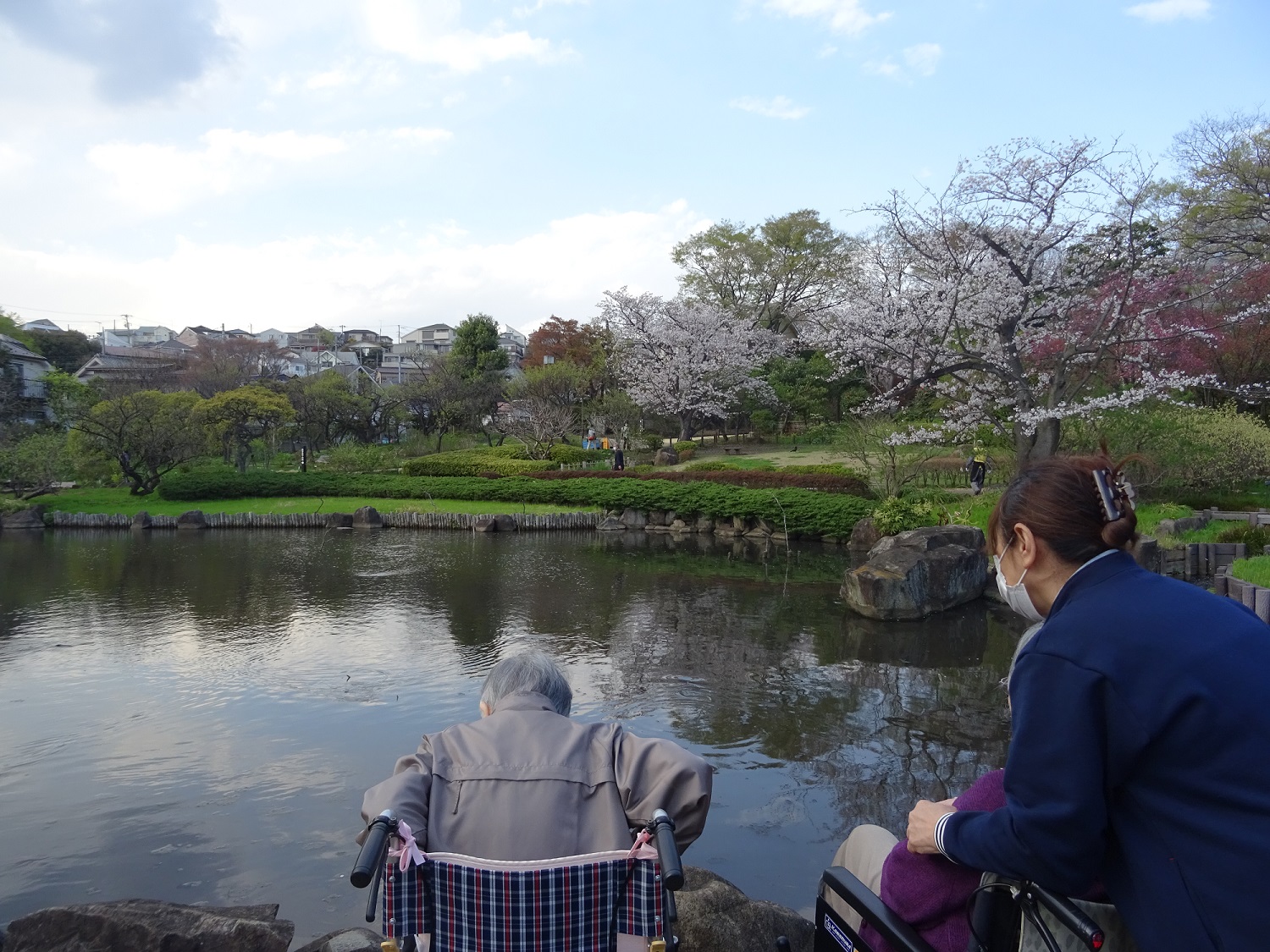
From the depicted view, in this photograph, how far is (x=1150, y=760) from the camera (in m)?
1.55

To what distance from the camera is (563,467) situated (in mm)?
26562

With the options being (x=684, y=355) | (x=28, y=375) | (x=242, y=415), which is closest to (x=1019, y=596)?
(x=242, y=415)

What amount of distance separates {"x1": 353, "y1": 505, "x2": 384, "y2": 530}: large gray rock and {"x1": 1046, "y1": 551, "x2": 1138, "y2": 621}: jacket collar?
63.8 ft

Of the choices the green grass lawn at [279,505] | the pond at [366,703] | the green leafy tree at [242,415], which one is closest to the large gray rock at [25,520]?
the green grass lawn at [279,505]

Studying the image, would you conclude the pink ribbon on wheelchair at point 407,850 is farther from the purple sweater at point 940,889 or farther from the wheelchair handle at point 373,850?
the purple sweater at point 940,889

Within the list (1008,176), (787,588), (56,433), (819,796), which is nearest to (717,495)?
(787,588)

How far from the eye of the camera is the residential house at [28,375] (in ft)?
100

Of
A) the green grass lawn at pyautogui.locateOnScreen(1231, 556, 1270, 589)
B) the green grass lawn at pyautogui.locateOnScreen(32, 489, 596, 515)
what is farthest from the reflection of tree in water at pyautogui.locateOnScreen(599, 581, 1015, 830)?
the green grass lawn at pyautogui.locateOnScreen(32, 489, 596, 515)

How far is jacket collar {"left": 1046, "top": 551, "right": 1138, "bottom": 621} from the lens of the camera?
1708 millimetres

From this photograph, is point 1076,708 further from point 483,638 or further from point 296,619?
point 296,619

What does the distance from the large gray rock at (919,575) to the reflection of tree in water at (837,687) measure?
24 centimetres

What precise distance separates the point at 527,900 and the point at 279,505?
22.0 m

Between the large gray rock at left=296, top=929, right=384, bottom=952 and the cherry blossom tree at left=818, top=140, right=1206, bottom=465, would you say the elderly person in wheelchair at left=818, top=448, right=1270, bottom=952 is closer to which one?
the large gray rock at left=296, top=929, right=384, bottom=952

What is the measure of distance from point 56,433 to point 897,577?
86.0ft
